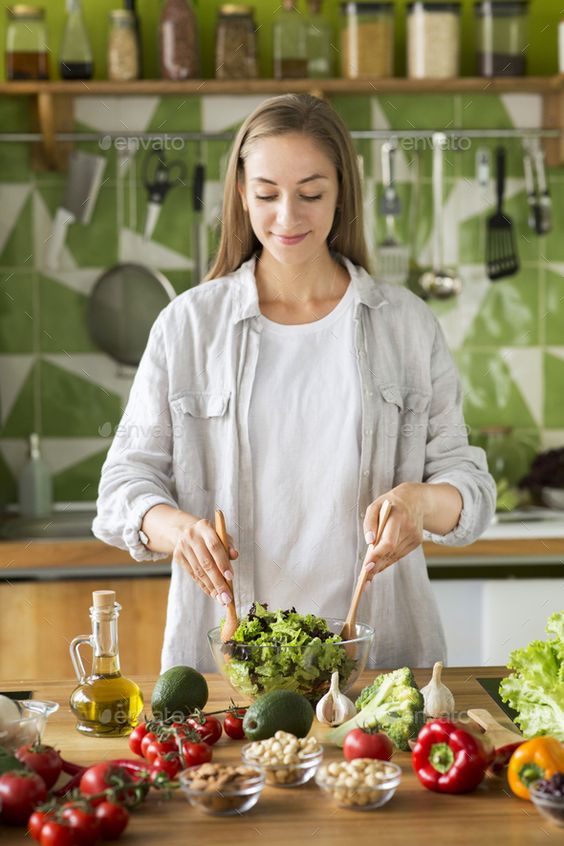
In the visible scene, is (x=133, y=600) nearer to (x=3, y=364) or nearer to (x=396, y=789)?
(x=3, y=364)

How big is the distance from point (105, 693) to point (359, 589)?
0.36 m

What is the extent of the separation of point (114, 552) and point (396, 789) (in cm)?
162

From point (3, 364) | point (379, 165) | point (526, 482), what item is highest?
point (379, 165)

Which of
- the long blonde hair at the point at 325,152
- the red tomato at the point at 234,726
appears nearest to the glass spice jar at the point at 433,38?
the long blonde hair at the point at 325,152

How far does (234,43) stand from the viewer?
3113mm

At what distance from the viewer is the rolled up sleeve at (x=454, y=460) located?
67.5 inches

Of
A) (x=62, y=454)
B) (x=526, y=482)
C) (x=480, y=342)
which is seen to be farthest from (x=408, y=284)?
(x=62, y=454)

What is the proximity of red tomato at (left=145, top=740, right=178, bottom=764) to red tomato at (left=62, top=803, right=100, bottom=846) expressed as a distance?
0.17 metres

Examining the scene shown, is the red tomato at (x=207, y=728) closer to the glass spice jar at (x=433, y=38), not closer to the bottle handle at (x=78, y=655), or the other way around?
the bottle handle at (x=78, y=655)

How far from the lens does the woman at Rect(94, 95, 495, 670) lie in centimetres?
174

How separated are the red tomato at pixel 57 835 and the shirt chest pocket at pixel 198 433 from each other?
814 millimetres

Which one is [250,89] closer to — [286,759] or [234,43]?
[234,43]

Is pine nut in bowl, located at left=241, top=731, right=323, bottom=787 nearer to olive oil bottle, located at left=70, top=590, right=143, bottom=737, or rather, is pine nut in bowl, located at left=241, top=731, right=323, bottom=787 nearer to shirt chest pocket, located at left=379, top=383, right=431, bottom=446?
olive oil bottle, located at left=70, top=590, right=143, bottom=737

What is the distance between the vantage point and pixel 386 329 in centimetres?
186
